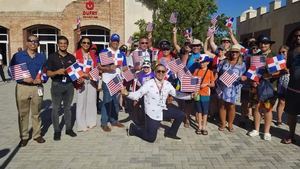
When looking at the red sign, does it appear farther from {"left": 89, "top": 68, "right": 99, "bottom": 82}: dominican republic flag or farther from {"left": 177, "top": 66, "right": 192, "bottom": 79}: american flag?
{"left": 177, "top": 66, "right": 192, "bottom": 79}: american flag

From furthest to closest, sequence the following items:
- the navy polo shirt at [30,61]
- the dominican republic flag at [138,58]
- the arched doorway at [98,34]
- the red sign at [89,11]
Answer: the arched doorway at [98,34], the red sign at [89,11], the dominican republic flag at [138,58], the navy polo shirt at [30,61]

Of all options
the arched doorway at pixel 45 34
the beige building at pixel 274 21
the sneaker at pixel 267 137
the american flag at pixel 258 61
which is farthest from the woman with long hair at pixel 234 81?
the arched doorway at pixel 45 34

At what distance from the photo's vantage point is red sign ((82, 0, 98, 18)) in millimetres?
24672

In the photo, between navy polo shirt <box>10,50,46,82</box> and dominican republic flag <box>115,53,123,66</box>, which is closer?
navy polo shirt <box>10,50,46,82</box>

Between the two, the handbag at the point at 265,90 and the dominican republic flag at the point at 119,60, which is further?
the dominican republic flag at the point at 119,60

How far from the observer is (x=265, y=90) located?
20.1 ft

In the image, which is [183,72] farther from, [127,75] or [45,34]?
[45,34]

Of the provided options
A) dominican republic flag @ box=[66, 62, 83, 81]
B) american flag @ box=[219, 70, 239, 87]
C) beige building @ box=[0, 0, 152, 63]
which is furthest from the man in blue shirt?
beige building @ box=[0, 0, 152, 63]

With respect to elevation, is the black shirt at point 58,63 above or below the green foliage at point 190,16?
below

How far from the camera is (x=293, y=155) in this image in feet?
17.8

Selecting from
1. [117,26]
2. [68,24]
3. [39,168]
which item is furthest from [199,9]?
[39,168]

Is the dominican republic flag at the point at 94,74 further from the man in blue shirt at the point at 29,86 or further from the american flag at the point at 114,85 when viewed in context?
the man in blue shirt at the point at 29,86

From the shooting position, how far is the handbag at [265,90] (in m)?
6.12

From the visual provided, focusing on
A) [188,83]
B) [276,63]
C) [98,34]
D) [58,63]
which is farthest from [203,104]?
[98,34]
